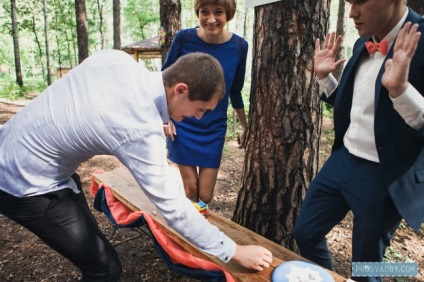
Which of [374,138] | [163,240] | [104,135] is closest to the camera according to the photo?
[104,135]

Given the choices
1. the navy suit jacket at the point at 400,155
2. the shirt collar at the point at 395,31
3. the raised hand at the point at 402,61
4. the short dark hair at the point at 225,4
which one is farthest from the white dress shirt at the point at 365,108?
the short dark hair at the point at 225,4

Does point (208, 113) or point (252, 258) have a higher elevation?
point (208, 113)

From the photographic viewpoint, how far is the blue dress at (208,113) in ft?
8.57

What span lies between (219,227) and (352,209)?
95 cm

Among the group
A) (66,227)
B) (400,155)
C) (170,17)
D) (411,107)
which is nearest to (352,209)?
(400,155)

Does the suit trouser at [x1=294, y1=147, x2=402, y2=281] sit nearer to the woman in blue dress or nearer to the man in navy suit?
the man in navy suit

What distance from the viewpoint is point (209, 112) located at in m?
2.73

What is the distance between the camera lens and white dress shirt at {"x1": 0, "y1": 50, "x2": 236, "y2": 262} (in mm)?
1435

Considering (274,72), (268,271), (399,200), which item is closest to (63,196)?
(268,271)

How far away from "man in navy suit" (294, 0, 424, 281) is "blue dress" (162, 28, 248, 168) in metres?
0.81

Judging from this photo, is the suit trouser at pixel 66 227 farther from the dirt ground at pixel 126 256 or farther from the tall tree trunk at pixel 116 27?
the tall tree trunk at pixel 116 27

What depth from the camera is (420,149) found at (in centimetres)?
158

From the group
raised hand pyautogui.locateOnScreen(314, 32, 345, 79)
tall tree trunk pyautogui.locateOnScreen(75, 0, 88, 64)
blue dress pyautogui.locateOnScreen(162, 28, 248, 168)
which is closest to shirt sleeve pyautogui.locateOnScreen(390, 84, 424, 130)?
raised hand pyautogui.locateOnScreen(314, 32, 345, 79)

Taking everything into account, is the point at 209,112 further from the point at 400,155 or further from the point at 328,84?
the point at 400,155
